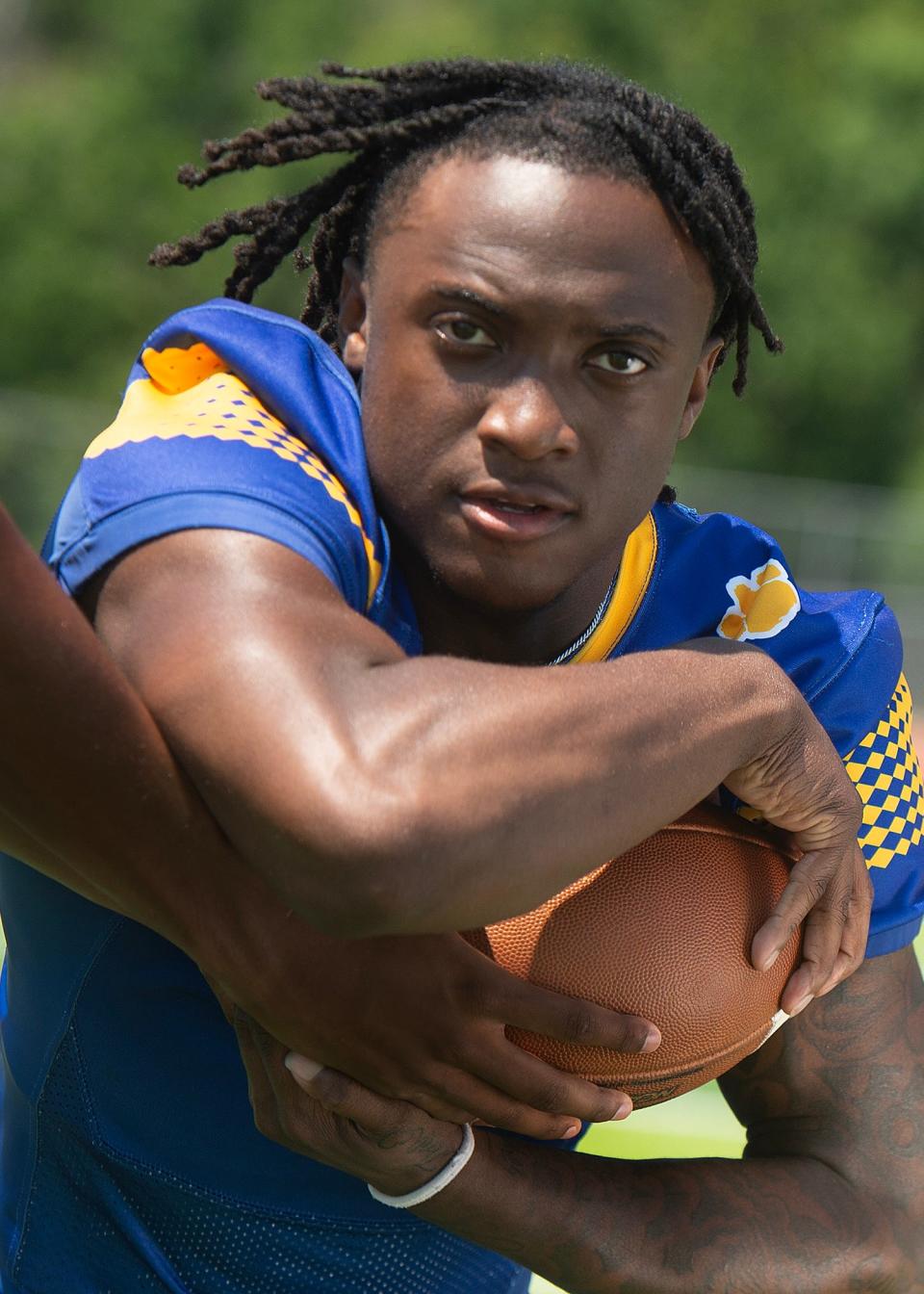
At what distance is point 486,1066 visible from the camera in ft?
6.62

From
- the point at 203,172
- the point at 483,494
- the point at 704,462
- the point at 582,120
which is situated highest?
the point at 582,120

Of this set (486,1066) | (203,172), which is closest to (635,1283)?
(486,1066)

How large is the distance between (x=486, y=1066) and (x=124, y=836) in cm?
50

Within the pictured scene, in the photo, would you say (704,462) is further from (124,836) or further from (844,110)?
(124,836)

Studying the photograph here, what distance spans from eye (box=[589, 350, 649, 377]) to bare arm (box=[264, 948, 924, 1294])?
0.92m

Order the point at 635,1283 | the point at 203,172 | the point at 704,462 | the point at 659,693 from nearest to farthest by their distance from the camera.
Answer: the point at 659,693 < the point at 635,1283 < the point at 203,172 < the point at 704,462

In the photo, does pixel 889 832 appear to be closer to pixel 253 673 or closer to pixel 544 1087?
pixel 544 1087

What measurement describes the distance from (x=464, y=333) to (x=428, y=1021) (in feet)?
2.84

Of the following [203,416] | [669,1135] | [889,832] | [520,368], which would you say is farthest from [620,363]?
[669,1135]

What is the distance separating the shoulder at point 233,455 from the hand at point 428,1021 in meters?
0.44

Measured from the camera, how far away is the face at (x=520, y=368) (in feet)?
7.29

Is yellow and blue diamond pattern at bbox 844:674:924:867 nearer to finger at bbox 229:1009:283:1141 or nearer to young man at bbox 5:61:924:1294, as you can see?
young man at bbox 5:61:924:1294

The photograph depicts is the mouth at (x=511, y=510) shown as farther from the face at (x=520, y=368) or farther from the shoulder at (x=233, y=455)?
the shoulder at (x=233, y=455)

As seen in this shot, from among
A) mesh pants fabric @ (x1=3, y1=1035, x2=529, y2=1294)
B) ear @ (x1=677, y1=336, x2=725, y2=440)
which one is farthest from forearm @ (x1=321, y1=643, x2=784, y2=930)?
mesh pants fabric @ (x1=3, y1=1035, x2=529, y2=1294)
